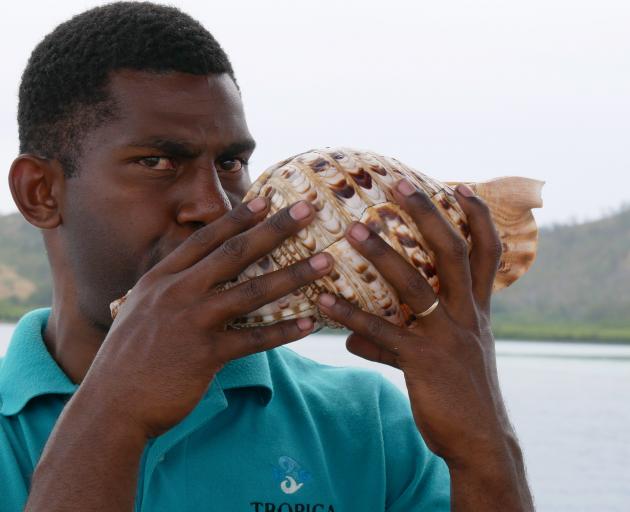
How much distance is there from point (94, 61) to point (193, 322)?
587 mm

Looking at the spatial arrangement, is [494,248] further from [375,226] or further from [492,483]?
[492,483]

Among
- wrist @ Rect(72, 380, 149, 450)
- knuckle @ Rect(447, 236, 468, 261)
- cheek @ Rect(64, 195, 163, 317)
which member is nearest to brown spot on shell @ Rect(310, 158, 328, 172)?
knuckle @ Rect(447, 236, 468, 261)

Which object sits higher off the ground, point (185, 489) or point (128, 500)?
point (128, 500)

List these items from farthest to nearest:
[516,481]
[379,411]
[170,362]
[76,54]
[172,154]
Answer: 1. [379,411]
2. [76,54]
3. [172,154]
4. [516,481]
5. [170,362]

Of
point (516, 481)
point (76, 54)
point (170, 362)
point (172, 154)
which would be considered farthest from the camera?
point (76, 54)

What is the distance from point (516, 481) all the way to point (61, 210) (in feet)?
2.99

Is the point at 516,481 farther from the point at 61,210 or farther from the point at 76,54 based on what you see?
the point at 76,54

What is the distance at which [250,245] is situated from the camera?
133cm

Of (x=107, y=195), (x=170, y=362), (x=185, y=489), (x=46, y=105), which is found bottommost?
(x=185, y=489)

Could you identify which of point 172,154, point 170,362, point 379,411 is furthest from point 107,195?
point 379,411

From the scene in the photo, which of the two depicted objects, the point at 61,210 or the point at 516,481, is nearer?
the point at 516,481

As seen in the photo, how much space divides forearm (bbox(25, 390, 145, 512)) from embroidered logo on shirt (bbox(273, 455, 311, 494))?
14.4 inches

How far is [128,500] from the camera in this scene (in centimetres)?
139

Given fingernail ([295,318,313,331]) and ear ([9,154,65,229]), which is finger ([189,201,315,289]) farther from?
ear ([9,154,65,229])
